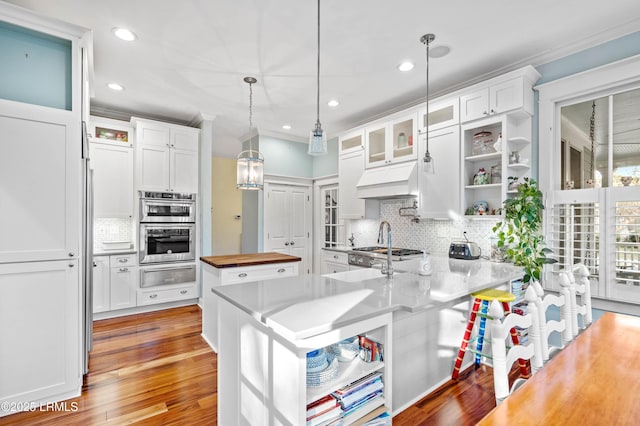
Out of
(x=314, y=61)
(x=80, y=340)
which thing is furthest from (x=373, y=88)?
(x=80, y=340)

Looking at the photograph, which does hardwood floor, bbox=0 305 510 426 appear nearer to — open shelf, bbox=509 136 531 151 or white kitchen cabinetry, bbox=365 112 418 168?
open shelf, bbox=509 136 531 151

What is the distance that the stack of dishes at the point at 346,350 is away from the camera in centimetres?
151

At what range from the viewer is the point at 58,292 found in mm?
2215

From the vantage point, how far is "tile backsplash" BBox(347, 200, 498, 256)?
3.31 meters

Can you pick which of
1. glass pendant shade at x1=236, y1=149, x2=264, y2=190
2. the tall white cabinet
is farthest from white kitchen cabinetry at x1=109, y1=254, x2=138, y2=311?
glass pendant shade at x1=236, y1=149, x2=264, y2=190

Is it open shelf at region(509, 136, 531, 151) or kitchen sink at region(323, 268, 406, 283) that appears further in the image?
open shelf at region(509, 136, 531, 151)

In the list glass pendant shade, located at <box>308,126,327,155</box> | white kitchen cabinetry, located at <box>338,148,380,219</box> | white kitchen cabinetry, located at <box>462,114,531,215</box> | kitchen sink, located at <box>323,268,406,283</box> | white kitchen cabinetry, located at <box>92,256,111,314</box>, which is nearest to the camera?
glass pendant shade, located at <box>308,126,327,155</box>

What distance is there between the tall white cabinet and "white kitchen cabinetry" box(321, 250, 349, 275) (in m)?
2.91

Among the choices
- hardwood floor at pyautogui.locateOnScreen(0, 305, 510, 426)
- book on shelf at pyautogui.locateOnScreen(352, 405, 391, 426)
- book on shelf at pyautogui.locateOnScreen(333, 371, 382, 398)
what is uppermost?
book on shelf at pyautogui.locateOnScreen(333, 371, 382, 398)

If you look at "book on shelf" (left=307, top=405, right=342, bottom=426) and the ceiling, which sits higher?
the ceiling

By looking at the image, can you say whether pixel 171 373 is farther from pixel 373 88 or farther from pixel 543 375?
pixel 373 88

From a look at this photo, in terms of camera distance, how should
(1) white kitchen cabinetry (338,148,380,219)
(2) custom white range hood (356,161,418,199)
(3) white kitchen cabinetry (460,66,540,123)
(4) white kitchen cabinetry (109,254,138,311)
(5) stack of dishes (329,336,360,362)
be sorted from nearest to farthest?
1. (5) stack of dishes (329,336,360,362)
2. (3) white kitchen cabinetry (460,66,540,123)
3. (2) custom white range hood (356,161,418,199)
4. (4) white kitchen cabinetry (109,254,138,311)
5. (1) white kitchen cabinetry (338,148,380,219)

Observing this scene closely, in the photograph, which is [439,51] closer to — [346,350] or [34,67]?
[346,350]

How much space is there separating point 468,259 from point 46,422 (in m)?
3.64
